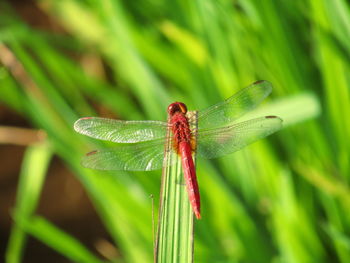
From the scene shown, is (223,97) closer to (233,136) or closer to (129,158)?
(233,136)

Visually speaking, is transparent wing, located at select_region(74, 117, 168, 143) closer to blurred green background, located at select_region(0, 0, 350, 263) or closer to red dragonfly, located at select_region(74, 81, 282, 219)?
red dragonfly, located at select_region(74, 81, 282, 219)

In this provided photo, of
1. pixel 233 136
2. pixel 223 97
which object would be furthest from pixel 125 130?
pixel 223 97

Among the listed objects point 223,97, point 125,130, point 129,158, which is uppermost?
point 223,97

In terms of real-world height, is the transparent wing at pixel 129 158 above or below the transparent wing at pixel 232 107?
below

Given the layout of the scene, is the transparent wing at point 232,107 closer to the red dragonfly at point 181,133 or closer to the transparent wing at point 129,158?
the red dragonfly at point 181,133

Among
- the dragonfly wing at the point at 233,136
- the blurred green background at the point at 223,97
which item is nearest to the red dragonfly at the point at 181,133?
the dragonfly wing at the point at 233,136

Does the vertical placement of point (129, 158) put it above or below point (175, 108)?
below
